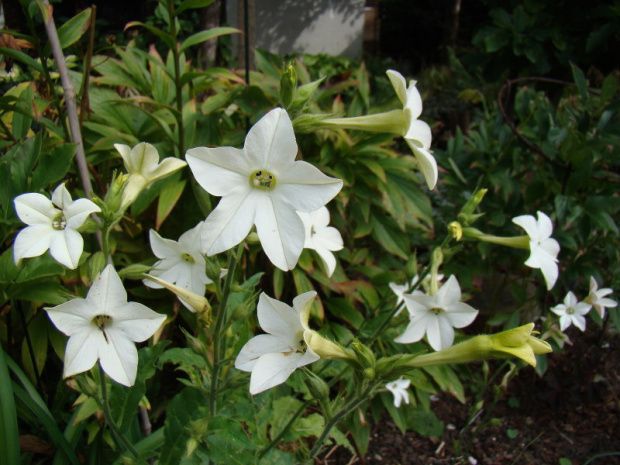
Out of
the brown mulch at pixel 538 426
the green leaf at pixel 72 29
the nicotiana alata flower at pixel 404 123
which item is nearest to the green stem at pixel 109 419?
the nicotiana alata flower at pixel 404 123

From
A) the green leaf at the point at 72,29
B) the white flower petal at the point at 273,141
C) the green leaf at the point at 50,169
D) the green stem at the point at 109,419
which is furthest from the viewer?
the green leaf at the point at 72,29

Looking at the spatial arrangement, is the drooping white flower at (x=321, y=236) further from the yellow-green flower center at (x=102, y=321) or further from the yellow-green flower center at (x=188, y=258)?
the yellow-green flower center at (x=102, y=321)

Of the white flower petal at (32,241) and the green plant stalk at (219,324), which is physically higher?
the white flower petal at (32,241)

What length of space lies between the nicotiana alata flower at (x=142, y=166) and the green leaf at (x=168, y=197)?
1.99 feet

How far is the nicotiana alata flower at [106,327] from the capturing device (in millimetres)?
827

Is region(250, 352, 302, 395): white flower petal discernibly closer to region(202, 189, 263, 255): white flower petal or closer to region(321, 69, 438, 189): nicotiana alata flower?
region(202, 189, 263, 255): white flower petal

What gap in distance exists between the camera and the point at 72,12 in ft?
23.4

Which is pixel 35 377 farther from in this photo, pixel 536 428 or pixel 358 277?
pixel 536 428

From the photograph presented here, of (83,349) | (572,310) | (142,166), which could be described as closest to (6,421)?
(83,349)

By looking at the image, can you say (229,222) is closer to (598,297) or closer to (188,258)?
(188,258)

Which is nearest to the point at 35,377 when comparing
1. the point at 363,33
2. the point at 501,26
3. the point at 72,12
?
the point at 501,26

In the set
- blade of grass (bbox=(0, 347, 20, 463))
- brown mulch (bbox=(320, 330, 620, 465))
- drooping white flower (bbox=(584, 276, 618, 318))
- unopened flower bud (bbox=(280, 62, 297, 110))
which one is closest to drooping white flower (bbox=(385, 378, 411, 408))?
brown mulch (bbox=(320, 330, 620, 465))

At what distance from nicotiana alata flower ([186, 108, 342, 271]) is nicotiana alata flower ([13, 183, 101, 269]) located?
22cm

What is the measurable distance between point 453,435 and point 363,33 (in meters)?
8.02
